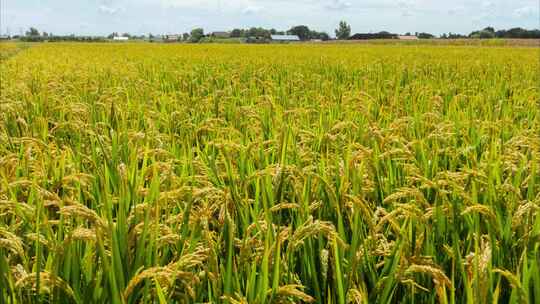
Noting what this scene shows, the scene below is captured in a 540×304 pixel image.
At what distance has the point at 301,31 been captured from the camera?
130375mm

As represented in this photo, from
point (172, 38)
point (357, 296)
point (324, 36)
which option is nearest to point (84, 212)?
point (357, 296)

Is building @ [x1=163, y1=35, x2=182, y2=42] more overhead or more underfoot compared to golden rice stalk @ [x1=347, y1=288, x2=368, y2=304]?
more underfoot

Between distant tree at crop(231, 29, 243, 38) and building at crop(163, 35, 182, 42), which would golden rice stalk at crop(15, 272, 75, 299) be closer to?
building at crop(163, 35, 182, 42)

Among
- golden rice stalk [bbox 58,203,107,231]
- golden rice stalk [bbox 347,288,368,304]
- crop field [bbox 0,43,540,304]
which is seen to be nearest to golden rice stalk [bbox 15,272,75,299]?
crop field [bbox 0,43,540,304]

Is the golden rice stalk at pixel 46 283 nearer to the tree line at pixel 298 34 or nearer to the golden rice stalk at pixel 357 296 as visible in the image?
the golden rice stalk at pixel 357 296

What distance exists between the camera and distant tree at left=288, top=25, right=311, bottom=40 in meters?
128

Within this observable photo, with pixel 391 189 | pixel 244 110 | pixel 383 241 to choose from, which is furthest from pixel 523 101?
pixel 383 241

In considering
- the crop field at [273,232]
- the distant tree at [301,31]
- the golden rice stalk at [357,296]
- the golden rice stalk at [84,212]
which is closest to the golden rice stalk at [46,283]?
the crop field at [273,232]

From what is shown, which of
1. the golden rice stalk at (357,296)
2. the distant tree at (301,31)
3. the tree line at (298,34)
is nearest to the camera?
Answer: the golden rice stalk at (357,296)

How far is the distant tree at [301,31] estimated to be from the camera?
128 m

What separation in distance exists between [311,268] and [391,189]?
84 centimetres

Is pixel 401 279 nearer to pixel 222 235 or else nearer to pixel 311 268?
pixel 311 268

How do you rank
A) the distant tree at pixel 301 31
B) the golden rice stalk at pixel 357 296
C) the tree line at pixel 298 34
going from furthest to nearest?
the distant tree at pixel 301 31 < the tree line at pixel 298 34 < the golden rice stalk at pixel 357 296

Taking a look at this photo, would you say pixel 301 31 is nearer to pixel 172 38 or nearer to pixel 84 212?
pixel 172 38
